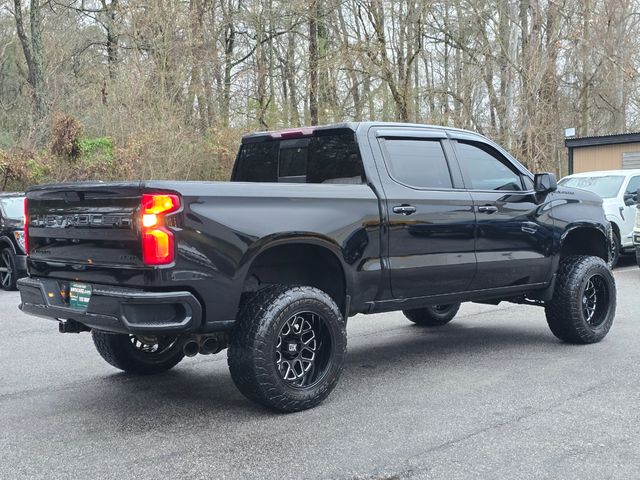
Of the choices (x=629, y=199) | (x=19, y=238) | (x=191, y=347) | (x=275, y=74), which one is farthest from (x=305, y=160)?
(x=275, y=74)

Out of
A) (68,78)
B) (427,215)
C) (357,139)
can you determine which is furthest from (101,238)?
(68,78)

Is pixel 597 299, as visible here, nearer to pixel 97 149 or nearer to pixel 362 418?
pixel 362 418

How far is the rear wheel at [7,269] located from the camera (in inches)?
476

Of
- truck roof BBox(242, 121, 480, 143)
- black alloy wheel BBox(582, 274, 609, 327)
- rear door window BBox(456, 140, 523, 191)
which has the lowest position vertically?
black alloy wheel BBox(582, 274, 609, 327)

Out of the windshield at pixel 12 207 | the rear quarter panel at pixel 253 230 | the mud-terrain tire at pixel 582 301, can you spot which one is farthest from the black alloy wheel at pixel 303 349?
the windshield at pixel 12 207

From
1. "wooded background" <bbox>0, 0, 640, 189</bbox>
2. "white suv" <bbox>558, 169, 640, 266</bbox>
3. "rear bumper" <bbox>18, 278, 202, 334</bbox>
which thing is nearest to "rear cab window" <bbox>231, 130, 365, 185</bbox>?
"rear bumper" <bbox>18, 278, 202, 334</bbox>

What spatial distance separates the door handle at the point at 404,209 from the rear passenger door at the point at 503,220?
755mm

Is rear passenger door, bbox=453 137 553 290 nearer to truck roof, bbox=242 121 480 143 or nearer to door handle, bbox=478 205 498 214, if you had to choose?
door handle, bbox=478 205 498 214

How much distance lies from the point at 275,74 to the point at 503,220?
21.5 m

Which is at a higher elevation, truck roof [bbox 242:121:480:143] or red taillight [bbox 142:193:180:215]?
truck roof [bbox 242:121:480:143]

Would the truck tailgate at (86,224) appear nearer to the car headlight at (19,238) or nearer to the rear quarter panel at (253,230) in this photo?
the rear quarter panel at (253,230)

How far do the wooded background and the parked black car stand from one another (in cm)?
695

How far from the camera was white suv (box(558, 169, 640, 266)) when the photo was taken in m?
14.0

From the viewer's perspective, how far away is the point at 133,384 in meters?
5.80
